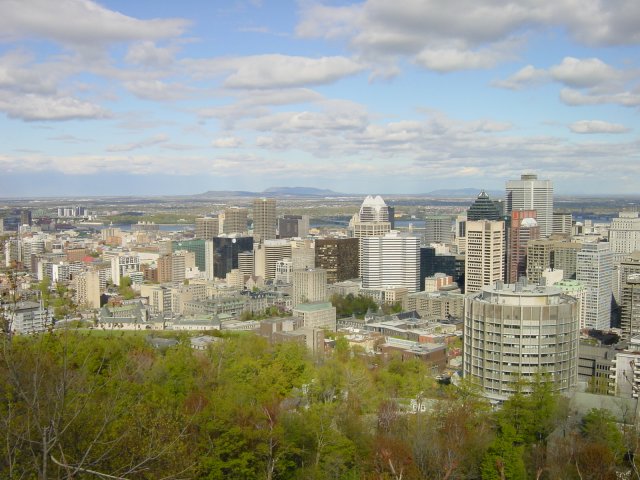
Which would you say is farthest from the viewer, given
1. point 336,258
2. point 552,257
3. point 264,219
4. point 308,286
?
point 264,219

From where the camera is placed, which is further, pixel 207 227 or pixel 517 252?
pixel 207 227

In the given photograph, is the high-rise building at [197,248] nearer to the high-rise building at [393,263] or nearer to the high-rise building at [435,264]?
the high-rise building at [393,263]

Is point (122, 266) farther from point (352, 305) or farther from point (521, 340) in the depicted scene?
point (521, 340)

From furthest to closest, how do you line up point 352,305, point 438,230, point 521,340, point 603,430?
1. point 438,230
2. point 352,305
3. point 521,340
4. point 603,430

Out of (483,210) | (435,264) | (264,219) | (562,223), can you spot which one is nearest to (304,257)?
(435,264)

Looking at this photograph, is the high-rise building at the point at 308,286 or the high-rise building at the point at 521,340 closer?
the high-rise building at the point at 521,340

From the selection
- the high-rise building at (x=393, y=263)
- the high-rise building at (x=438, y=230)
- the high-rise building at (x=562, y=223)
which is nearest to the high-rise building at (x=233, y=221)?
the high-rise building at (x=438, y=230)
